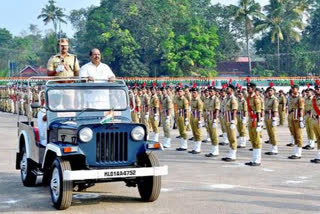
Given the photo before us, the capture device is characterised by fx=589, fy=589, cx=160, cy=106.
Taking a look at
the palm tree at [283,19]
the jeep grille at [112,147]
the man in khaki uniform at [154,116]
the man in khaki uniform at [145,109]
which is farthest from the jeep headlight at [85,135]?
the palm tree at [283,19]

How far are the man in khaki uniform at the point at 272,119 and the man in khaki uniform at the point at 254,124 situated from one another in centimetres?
146

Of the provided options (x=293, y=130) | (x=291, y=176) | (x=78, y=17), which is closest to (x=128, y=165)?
(x=291, y=176)

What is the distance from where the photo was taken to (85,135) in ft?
28.7

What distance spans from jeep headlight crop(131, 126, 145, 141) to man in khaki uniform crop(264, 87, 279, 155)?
7.71 m

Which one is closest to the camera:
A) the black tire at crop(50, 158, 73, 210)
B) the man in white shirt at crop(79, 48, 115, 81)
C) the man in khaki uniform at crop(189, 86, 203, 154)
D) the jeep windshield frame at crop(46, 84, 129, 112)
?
the black tire at crop(50, 158, 73, 210)

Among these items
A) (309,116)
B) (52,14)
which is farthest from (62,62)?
(52,14)

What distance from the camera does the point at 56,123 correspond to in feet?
31.4

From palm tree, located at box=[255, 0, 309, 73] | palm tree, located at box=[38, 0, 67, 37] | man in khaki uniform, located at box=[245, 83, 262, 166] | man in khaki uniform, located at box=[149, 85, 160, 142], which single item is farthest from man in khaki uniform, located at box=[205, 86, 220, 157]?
palm tree, located at box=[38, 0, 67, 37]

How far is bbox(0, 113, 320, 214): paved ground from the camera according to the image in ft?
29.6

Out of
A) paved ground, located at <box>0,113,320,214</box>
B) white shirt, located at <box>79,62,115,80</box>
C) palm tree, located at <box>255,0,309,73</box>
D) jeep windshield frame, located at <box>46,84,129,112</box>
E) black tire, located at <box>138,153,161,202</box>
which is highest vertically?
palm tree, located at <box>255,0,309,73</box>

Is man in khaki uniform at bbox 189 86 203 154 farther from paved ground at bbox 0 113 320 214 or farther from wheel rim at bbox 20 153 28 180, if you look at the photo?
wheel rim at bbox 20 153 28 180

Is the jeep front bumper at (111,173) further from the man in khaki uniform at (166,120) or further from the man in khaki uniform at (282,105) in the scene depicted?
the man in khaki uniform at (282,105)

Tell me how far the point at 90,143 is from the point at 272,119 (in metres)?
8.64

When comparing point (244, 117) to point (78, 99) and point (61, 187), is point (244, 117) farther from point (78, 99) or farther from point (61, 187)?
point (61, 187)
